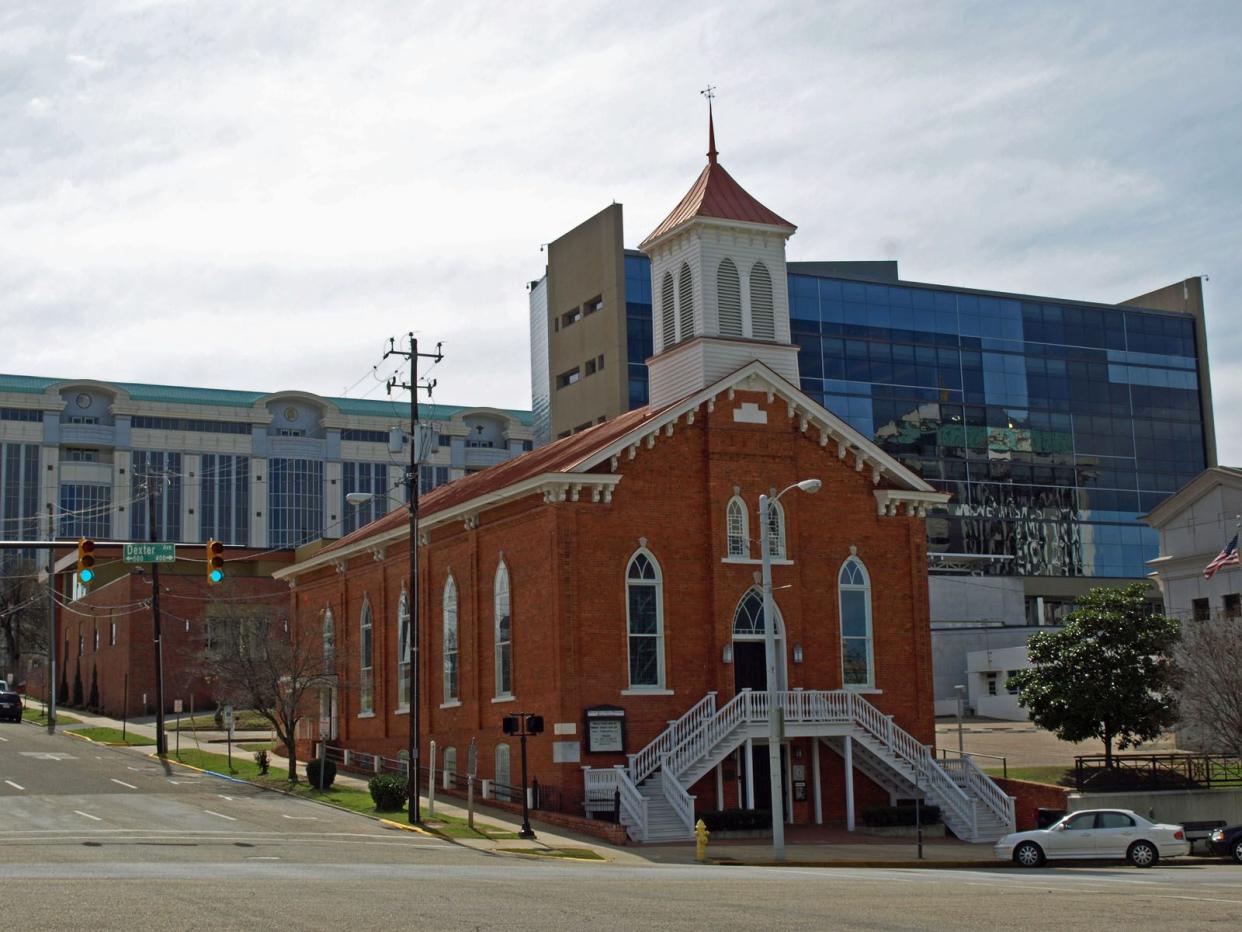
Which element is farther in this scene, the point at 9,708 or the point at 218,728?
the point at 9,708

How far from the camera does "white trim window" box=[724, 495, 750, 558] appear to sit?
46156mm

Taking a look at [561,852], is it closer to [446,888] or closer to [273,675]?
[446,888]

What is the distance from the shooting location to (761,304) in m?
49.5

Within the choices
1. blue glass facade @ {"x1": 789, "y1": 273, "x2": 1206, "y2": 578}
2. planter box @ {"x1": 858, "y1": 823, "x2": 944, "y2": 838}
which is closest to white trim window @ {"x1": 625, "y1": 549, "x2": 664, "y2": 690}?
planter box @ {"x1": 858, "y1": 823, "x2": 944, "y2": 838}

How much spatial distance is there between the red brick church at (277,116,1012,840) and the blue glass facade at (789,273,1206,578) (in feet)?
175

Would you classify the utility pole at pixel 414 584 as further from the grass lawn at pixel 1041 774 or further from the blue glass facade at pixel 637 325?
the blue glass facade at pixel 637 325

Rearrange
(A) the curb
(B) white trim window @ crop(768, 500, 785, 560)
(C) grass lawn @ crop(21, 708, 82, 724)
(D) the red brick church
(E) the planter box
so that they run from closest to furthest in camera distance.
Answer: (A) the curb, (E) the planter box, (D) the red brick church, (B) white trim window @ crop(768, 500, 785, 560), (C) grass lawn @ crop(21, 708, 82, 724)

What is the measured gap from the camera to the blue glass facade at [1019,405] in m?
105

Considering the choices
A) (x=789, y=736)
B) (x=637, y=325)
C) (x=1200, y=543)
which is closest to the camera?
(x=789, y=736)

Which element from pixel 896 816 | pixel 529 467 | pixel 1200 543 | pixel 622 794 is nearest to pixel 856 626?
pixel 896 816

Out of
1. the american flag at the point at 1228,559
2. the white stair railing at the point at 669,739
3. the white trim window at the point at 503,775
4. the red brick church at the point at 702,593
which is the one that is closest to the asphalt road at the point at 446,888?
the white trim window at the point at 503,775

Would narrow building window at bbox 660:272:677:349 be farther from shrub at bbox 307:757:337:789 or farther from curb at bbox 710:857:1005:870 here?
curb at bbox 710:857:1005:870

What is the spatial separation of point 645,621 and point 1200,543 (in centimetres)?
2545

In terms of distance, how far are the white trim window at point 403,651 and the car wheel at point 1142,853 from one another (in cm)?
2514
